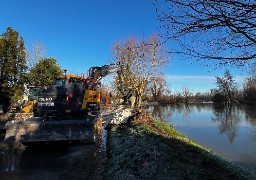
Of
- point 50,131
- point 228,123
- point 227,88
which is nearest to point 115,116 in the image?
point 50,131

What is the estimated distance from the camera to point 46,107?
12.8 metres

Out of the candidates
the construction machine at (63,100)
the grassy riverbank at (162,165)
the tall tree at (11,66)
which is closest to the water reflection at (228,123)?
the construction machine at (63,100)

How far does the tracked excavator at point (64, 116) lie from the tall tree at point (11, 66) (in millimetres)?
8588

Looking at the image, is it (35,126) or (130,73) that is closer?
(35,126)

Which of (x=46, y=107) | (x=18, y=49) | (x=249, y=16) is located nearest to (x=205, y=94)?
(x=18, y=49)

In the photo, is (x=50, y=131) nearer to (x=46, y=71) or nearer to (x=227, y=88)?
(x=46, y=71)

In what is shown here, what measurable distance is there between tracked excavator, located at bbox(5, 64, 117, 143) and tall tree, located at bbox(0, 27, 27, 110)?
338 inches

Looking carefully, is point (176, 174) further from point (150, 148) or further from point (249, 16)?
point (249, 16)

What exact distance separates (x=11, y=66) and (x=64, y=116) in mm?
12913

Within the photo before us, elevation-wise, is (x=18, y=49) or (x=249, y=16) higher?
(x=18, y=49)

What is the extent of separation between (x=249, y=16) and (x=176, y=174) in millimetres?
3586

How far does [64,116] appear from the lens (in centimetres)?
1284

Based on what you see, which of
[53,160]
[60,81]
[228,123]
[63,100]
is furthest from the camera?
[228,123]

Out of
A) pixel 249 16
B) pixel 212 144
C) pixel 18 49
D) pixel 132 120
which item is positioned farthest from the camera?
pixel 18 49
